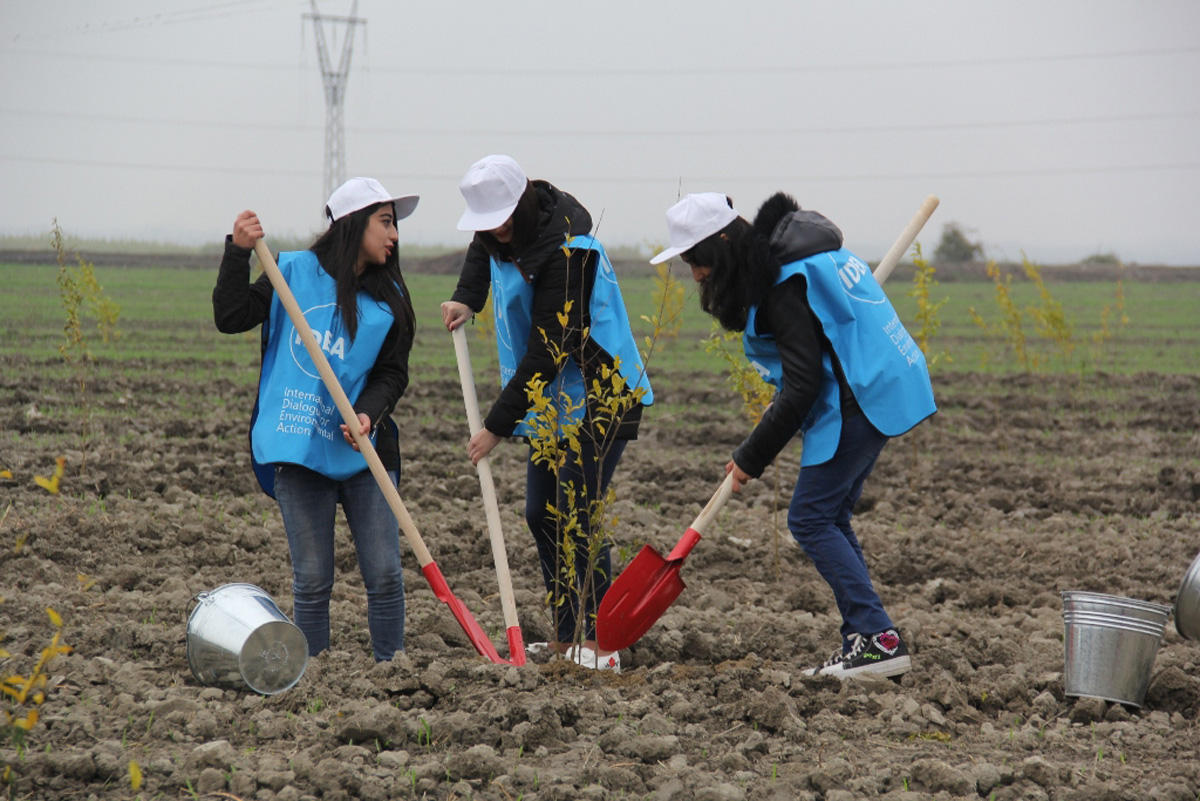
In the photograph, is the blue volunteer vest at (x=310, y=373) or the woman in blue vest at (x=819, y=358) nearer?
the blue volunteer vest at (x=310, y=373)

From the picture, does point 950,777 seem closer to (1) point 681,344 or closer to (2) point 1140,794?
(2) point 1140,794

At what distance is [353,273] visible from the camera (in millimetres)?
3775

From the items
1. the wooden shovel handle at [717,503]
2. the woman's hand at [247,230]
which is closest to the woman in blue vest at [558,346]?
the wooden shovel handle at [717,503]

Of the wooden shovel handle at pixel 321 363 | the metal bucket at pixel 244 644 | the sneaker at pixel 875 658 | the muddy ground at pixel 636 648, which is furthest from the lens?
the sneaker at pixel 875 658

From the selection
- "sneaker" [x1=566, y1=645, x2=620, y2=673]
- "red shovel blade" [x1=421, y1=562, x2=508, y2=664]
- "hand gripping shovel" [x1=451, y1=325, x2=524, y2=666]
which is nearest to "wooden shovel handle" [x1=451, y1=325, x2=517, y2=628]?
"hand gripping shovel" [x1=451, y1=325, x2=524, y2=666]

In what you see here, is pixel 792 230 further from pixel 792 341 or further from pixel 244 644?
pixel 244 644

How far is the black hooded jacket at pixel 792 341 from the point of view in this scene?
3768 mm

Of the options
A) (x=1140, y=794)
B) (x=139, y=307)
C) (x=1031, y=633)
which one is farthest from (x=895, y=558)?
(x=139, y=307)

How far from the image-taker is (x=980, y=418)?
425 inches

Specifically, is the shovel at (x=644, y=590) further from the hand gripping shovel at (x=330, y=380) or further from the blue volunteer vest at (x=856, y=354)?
the hand gripping shovel at (x=330, y=380)

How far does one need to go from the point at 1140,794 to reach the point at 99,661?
10.2 ft

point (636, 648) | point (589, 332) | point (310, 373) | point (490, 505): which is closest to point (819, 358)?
point (589, 332)

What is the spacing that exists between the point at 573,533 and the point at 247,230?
5.12ft

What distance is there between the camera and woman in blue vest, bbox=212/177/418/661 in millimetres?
3676
